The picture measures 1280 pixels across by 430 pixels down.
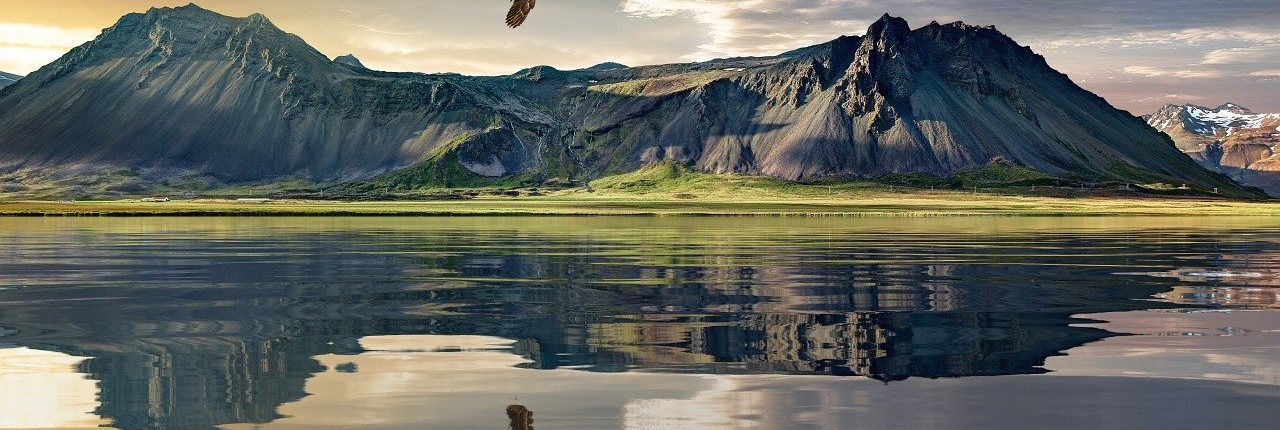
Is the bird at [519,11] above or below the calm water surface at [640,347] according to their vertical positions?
above

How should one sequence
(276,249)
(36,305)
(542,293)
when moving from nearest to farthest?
1. (36,305)
2. (542,293)
3. (276,249)

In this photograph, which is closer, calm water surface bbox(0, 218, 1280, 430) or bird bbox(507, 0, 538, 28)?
calm water surface bbox(0, 218, 1280, 430)

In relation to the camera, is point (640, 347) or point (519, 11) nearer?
point (519, 11)

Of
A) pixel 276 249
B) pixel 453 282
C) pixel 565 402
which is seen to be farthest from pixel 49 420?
pixel 276 249

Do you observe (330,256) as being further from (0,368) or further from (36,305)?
(0,368)

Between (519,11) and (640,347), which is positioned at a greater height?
(519,11)
